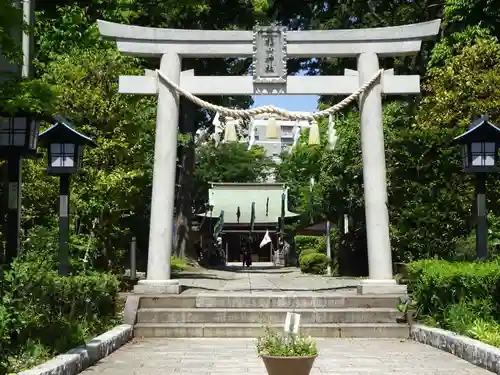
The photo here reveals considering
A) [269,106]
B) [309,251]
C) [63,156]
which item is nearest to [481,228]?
[269,106]

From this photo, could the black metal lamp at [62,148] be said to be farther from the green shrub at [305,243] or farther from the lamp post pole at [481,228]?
the green shrub at [305,243]

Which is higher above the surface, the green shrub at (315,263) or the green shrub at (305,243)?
the green shrub at (305,243)

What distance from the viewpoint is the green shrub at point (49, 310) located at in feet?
25.5

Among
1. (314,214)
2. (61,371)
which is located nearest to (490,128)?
(61,371)

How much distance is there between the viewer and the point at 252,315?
44.1 feet

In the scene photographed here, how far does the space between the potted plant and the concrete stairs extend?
5.68 metres

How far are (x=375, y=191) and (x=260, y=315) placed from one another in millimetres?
3529

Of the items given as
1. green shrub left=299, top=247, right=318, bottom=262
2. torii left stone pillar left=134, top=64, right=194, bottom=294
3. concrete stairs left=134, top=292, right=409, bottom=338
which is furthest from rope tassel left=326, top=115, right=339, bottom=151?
concrete stairs left=134, top=292, right=409, bottom=338

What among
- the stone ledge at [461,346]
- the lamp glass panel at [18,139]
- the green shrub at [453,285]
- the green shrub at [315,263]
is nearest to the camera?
the stone ledge at [461,346]

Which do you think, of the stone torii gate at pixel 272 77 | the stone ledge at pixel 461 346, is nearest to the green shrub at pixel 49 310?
the stone torii gate at pixel 272 77

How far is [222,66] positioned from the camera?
28516mm

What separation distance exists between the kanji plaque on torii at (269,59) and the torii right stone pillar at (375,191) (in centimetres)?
167

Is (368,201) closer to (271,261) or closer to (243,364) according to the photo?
(243,364)

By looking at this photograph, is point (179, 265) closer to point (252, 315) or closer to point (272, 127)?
point (272, 127)
